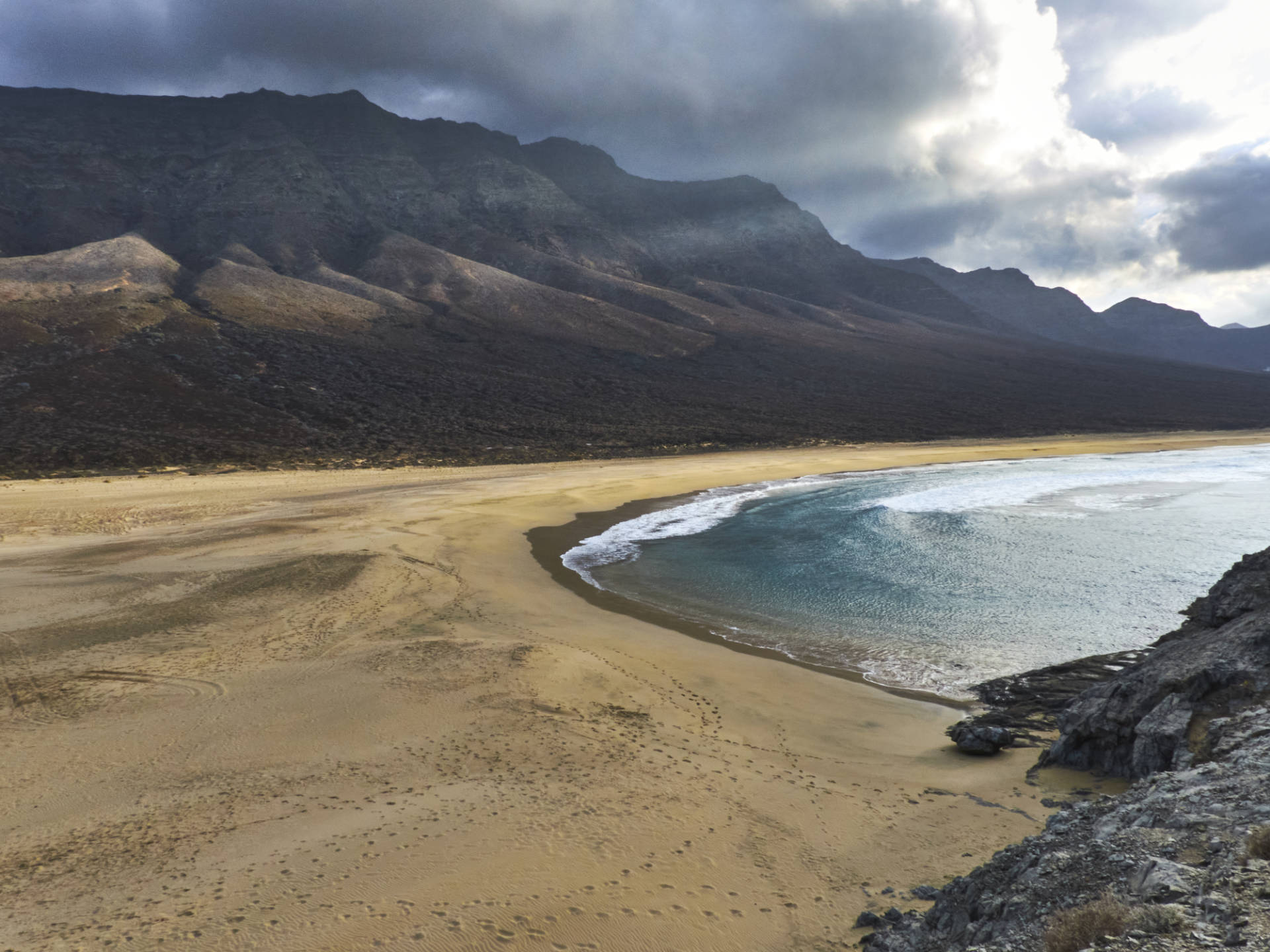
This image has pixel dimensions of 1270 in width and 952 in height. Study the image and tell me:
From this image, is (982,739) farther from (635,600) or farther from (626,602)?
(635,600)

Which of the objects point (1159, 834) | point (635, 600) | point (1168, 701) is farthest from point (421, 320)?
point (1159, 834)

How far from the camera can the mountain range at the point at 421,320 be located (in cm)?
4944

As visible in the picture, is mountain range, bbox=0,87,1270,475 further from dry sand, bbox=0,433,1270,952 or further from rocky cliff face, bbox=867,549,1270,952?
rocky cliff face, bbox=867,549,1270,952

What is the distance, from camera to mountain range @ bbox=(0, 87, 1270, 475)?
49438 millimetres

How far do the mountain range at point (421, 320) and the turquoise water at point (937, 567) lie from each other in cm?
2230

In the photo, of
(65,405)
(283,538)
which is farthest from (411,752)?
(65,405)

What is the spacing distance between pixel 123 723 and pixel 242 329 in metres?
69.0

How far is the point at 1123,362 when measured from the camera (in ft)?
389

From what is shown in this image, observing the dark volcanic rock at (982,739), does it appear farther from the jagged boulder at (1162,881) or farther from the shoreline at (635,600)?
the jagged boulder at (1162,881)

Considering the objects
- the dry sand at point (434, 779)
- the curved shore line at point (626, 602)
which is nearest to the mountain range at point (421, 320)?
the curved shore line at point (626, 602)

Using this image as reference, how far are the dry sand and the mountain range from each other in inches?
1153

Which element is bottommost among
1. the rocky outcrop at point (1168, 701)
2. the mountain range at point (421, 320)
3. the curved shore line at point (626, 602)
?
the curved shore line at point (626, 602)

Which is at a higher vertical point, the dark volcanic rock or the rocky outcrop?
the rocky outcrop

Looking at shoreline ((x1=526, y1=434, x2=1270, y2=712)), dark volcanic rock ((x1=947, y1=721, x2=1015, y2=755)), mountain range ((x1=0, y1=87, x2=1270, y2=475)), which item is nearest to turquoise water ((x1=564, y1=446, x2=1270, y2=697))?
shoreline ((x1=526, y1=434, x2=1270, y2=712))
